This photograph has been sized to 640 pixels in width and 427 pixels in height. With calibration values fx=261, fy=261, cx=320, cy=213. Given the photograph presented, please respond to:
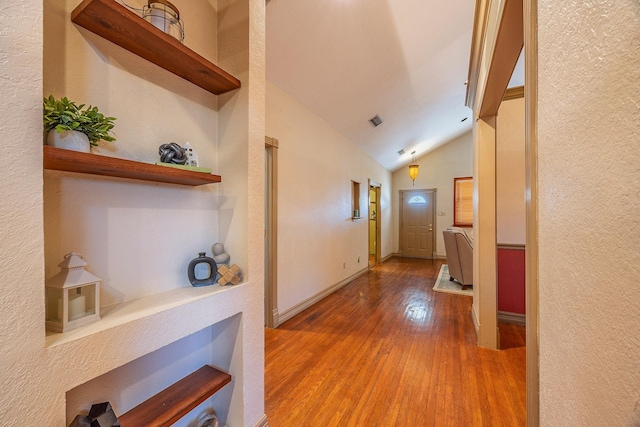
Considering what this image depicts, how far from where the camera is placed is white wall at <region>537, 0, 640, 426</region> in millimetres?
380

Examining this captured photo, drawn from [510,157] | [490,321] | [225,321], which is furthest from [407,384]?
[510,157]

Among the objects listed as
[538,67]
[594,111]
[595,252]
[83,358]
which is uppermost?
[538,67]

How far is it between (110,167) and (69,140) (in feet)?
0.43

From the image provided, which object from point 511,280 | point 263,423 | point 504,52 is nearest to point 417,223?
point 511,280

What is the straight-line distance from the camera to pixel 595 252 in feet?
1.54

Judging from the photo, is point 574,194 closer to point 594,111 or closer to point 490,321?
point 594,111

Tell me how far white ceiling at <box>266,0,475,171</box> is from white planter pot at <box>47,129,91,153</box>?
1850mm

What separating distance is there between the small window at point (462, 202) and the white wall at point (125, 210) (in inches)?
279

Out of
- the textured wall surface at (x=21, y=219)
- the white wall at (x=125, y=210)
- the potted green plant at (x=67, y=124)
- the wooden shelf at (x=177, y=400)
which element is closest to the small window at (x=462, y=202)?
the white wall at (x=125, y=210)

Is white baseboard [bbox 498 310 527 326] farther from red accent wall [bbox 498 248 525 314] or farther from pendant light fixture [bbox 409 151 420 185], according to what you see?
pendant light fixture [bbox 409 151 420 185]

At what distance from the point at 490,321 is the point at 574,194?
244 cm

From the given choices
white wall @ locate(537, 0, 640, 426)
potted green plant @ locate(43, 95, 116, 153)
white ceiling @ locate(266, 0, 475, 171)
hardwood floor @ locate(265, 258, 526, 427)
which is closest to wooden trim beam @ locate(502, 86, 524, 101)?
white ceiling @ locate(266, 0, 475, 171)

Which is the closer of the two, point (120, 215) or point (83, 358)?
point (83, 358)

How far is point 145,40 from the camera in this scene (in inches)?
41.9
